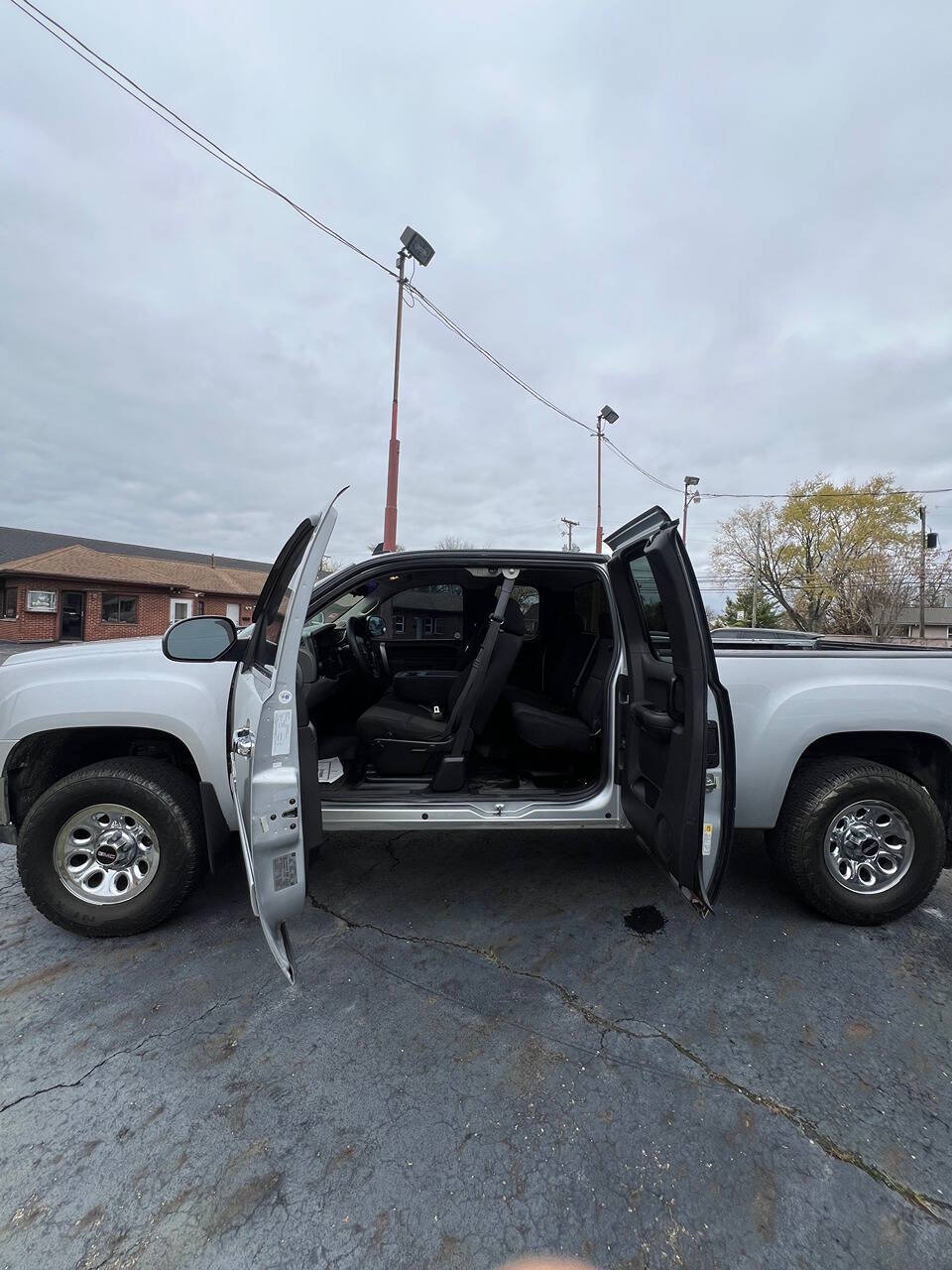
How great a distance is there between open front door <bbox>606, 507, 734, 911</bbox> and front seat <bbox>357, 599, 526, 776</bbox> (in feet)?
2.79

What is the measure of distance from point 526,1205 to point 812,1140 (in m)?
0.88

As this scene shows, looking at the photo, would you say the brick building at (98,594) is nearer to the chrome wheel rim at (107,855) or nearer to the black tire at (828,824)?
the chrome wheel rim at (107,855)

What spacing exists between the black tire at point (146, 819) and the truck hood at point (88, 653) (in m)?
0.49

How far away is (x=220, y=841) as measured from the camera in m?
2.65

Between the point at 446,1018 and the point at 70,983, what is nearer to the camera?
the point at 446,1018

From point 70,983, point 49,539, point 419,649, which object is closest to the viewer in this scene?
point 70,983

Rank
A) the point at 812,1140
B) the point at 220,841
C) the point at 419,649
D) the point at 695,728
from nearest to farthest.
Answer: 1. the point at 812,1140
2. the point at 695,728
3. the point at 220,841
4. the point at 419,649

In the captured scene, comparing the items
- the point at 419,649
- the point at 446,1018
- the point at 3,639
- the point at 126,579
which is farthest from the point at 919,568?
the point at 3,639

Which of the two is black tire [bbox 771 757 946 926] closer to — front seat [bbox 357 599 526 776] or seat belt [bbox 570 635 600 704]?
seat belt [bbox 570 635 600 704]

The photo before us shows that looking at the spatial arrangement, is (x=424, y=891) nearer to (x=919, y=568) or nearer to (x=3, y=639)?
(x=3, y=639)

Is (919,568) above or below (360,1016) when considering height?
above

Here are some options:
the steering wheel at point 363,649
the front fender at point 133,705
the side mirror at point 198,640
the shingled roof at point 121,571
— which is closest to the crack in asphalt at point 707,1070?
the front fender at point 133,705

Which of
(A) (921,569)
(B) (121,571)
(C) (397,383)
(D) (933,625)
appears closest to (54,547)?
(B) (121,571)

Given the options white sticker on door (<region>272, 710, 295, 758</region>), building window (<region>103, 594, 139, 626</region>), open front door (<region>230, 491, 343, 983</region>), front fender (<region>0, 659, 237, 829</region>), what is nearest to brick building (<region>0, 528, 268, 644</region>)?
building window (<region>103, 594, 139, 626</region>)
